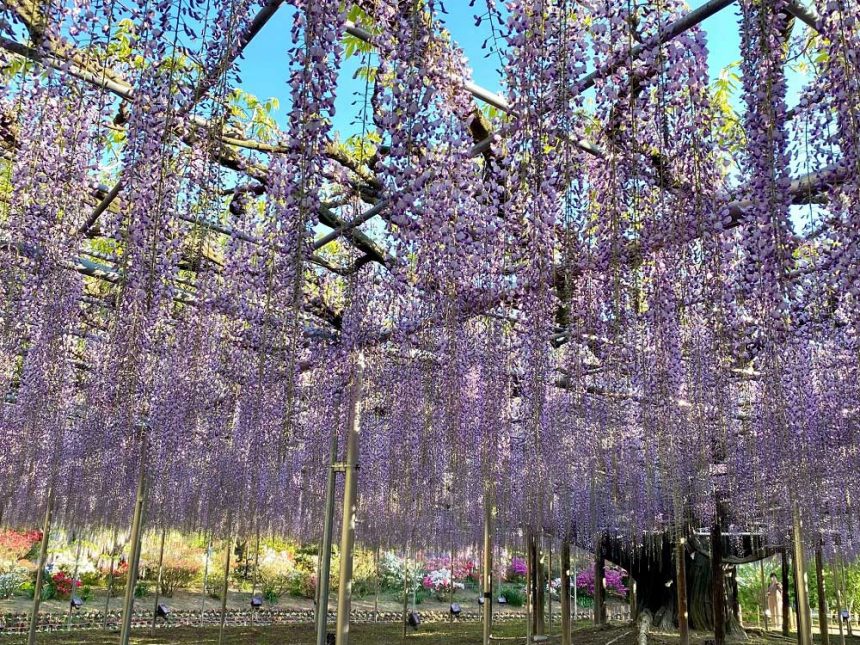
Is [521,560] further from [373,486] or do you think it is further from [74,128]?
[74,128]

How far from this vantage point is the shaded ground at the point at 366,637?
10.0 meters

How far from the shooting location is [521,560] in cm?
2314

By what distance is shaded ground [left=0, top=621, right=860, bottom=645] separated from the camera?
10008mm

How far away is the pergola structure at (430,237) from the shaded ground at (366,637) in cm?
246

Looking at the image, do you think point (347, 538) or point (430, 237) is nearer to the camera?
point (430, 237)

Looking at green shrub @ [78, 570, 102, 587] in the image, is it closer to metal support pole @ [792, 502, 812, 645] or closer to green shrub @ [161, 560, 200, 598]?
green shrub @ [161, 560, 200, 598]

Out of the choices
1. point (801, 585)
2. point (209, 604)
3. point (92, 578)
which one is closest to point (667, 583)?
point (801, 585)

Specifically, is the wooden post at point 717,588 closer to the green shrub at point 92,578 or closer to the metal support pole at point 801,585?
the metal support pole at point 801,585

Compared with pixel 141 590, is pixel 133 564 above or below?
above

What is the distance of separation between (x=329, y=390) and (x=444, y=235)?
5255 millimetres

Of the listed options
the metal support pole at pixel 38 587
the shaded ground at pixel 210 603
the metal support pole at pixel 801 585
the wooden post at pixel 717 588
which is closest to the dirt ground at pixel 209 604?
the shaded ground at pixel 210 603

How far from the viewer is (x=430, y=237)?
141 inches

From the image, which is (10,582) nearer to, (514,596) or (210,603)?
(210,603)

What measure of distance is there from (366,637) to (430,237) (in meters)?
9.89
